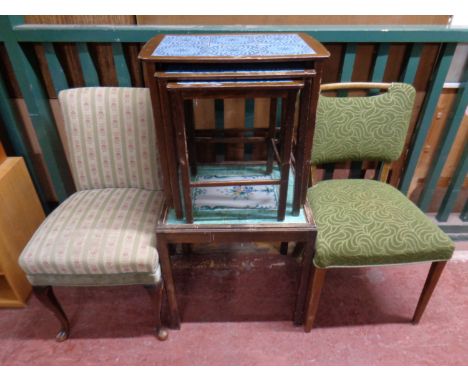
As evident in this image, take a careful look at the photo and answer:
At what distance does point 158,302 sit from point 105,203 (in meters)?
0.43

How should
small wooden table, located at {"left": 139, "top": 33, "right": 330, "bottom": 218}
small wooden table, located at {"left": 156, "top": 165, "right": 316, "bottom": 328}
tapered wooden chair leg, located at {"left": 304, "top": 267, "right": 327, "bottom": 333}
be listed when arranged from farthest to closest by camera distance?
tapered wooden chair leg, located at {"left": 304, "top": 267, "right": 327, "bottom": 333}, small wooden table, located at {"left": 156, "top": 165, "right": 316, "bottom": 328}, small wooden table, located at {"left": 139, "top": 33, "right": 330, "bottom": 218}

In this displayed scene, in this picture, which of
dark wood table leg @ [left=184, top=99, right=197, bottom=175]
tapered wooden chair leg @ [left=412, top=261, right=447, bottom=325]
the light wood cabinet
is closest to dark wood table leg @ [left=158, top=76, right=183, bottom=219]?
dark wood table leg @ [left=184, top=99, right=197, bottom=175]

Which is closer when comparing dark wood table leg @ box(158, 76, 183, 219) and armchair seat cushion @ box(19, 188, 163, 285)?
dark wood table leg @ box(158, 76, 183, 219)

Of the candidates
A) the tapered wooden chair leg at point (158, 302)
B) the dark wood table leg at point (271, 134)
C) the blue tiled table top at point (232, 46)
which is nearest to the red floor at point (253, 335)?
the tapered wooden chair leg at point (158, 302)

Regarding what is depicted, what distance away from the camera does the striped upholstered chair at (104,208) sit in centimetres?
104

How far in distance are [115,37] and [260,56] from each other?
0.70 metres

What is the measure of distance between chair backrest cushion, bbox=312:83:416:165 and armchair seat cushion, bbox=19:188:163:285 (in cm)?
76

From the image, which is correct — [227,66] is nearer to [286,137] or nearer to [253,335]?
[286,137]

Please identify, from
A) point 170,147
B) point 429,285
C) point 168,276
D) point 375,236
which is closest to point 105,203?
point 168,276

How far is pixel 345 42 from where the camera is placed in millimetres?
1206

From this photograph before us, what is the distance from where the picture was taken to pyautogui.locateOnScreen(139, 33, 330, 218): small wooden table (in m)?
0.76

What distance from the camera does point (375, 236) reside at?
1077 millimetres

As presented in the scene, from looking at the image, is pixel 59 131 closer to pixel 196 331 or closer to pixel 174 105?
pixel 174 105

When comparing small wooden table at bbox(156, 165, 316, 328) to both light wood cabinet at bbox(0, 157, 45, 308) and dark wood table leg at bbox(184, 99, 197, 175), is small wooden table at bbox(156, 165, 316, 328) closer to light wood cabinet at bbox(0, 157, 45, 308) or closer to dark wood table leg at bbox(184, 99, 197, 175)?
dark wood table leg at bbox(184, 99, 197, 175)
